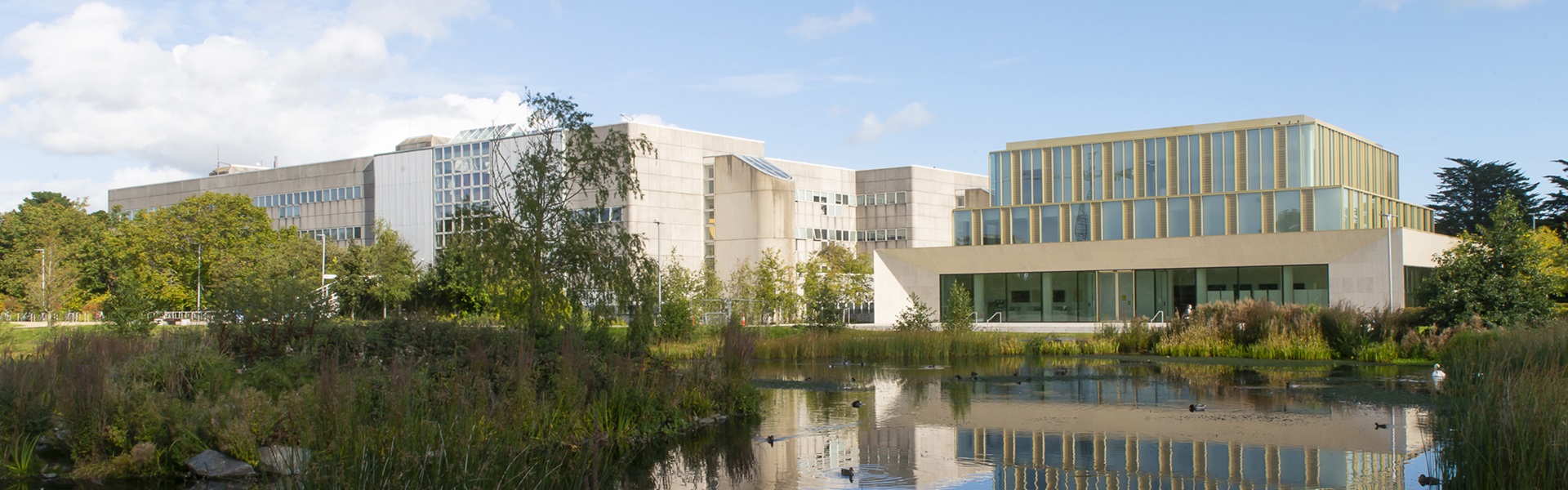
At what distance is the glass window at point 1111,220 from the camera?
54281mm

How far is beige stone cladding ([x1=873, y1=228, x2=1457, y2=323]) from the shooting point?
46.7 m

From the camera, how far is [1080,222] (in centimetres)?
5528

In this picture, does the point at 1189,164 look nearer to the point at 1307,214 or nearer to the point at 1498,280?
the point at 1307,214

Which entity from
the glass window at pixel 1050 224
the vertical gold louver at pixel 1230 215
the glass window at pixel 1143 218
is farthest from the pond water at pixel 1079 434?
the glass window at pixel 1050 224

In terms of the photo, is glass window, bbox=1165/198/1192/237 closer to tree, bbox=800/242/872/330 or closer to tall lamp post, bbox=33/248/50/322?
tree, bbox=800/242/872/330

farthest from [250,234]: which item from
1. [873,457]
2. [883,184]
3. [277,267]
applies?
[873,457]

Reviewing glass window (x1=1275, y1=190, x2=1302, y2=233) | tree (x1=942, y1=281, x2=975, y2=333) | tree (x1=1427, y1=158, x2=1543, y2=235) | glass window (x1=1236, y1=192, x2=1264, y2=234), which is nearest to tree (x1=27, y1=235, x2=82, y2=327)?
tree (x1=942, y1=281, x2=975, y2=333)

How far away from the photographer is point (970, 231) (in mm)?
58062

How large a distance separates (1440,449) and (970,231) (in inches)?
1942

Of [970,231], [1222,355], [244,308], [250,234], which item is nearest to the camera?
[244,308]

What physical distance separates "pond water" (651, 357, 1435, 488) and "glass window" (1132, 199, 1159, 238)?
Result: 31.0 meters

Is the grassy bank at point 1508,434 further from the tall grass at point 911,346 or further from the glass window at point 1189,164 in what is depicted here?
the glass window at point 1189,164

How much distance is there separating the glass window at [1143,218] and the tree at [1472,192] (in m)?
30.2

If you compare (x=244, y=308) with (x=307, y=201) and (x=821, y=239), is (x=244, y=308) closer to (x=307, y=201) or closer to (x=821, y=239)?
(x=821, y=239)
